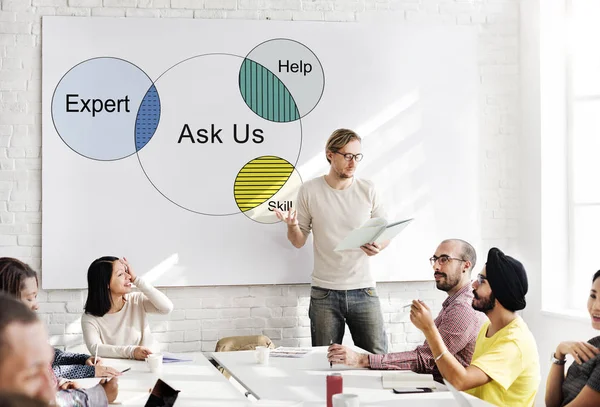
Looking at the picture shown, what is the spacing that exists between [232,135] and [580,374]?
3.03m

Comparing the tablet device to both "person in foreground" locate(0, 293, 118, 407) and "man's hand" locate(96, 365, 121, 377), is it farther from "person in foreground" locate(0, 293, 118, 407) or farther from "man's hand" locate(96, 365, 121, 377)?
"person in foreground" locate(0, 293, 118, 407)

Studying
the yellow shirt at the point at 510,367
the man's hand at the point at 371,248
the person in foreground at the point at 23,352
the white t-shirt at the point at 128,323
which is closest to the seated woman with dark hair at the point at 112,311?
the white t-shirt at the point at 128,323

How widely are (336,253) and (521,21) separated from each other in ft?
7.52

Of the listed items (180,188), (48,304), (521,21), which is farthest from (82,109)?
(521,21)

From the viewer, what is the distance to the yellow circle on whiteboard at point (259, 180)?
5.53 m

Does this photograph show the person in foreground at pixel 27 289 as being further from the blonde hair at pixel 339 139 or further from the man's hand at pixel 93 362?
the blonde hair at pixel 339 139

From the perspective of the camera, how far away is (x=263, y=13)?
561cm

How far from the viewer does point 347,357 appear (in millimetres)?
3590

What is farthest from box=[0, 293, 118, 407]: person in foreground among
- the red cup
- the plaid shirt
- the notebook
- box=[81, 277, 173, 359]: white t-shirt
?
box=[81, 277, 173, 359]: white t-shirt

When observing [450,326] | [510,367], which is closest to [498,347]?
[510,367]

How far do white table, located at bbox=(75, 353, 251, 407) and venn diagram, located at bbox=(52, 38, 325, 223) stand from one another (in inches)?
67.5

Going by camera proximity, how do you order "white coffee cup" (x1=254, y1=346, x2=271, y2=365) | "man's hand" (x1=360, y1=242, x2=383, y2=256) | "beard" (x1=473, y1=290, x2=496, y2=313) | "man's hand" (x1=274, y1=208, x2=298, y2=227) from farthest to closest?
"man's hand" (x1=274, y1=208, x2=298, y2=227) < "man's hand" (x1=360, y1=242, x2=383, y2=256) < "white coffee cup" (x1=254, y1=346, x2=271, y2=365) < "beard" (x1=473, y1=290, x2=496, y2=313)

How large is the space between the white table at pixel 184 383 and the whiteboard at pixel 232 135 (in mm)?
1534

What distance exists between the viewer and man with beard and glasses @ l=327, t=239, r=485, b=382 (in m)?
3.61
